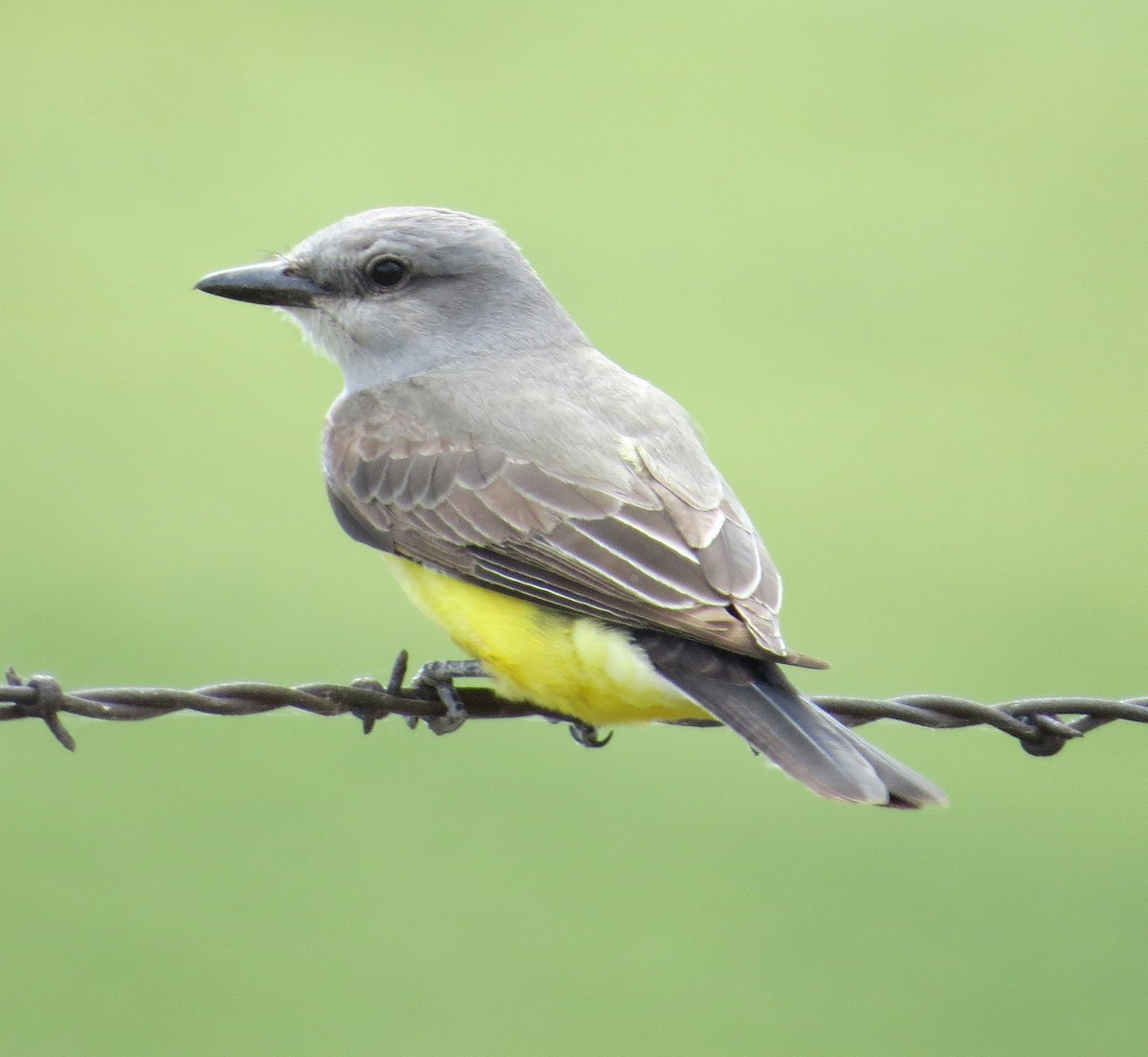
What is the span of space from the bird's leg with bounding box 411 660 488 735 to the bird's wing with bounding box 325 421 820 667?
253 mm

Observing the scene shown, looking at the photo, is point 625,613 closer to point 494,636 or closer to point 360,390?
point 494,636

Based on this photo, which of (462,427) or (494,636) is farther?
(462,427)

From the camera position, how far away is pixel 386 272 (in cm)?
577

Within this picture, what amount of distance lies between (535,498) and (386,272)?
54.0 inches

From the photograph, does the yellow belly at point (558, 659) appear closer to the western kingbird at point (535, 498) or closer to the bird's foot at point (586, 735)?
the western kingbird at point (535, 498)

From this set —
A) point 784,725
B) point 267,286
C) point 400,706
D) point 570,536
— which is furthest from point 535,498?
point 267,286

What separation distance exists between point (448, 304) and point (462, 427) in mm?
760

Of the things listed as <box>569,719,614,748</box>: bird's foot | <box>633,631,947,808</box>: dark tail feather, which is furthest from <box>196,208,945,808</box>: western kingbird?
<box>569,719,614,748</box>: bird's foot

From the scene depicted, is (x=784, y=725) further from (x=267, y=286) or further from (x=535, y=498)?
(x=267, y=286)

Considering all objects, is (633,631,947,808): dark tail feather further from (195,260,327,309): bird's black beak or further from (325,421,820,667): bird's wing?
(195,260,327,309): bird's black beak

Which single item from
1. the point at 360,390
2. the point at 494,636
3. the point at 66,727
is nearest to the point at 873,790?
the point at 494,636

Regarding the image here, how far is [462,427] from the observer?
205 inches

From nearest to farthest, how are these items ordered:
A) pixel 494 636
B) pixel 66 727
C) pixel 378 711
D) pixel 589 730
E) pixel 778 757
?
pixel 66 727, pixel 778 757, pixel 378 711, pixel 494 636, pixel 589 730

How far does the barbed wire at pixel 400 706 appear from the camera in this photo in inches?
141
